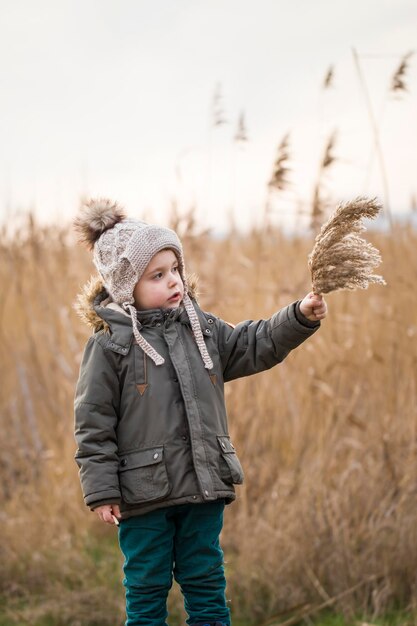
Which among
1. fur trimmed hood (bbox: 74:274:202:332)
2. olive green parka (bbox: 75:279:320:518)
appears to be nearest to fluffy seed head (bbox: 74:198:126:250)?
fur trimmed hood (bbox: 74:274:202:332)

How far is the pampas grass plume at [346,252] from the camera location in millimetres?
2414

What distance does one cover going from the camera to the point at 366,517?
387cm

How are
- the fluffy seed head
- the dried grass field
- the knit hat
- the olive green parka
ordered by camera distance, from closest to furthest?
the olive green parka < the knit hat < the fluffy seed head < the dried grass field

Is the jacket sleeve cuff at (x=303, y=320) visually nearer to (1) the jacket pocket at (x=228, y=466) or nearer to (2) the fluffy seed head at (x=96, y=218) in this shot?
(1) the jacket pocket at (x=228, y=466)

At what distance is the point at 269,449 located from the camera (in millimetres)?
4547

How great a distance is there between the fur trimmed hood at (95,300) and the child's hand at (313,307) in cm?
39

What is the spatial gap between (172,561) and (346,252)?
969 millimetres

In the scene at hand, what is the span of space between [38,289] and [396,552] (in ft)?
8.61

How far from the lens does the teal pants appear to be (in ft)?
8.52

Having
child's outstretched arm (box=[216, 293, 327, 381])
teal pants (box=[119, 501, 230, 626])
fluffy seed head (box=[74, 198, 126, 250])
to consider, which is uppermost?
fluffy seed head (box=[74, 198, 126, 250])

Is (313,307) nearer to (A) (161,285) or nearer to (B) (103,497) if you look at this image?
(A) (161,285)

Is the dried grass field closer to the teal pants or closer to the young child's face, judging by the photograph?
the teal pants

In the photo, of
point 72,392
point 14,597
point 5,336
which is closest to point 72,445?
point 72,392

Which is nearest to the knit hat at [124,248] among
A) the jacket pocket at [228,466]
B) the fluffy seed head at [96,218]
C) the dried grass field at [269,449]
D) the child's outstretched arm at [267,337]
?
the fluffy seed head at [96,218]
